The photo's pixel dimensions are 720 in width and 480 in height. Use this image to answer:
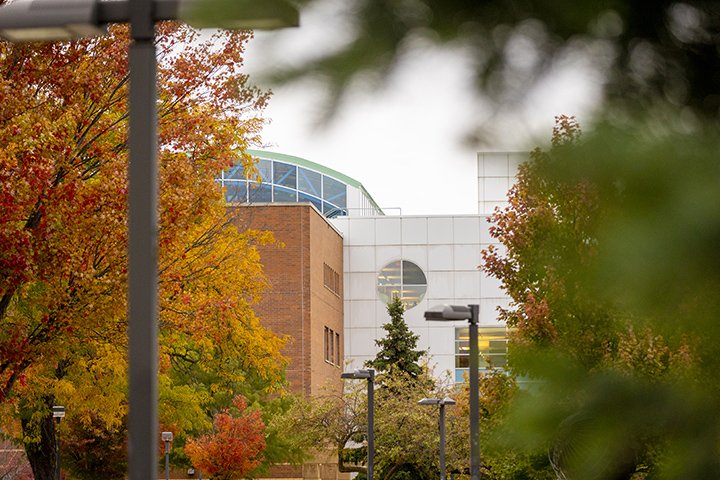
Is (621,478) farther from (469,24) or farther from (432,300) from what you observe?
(432,300)

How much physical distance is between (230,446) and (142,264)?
4155 cm

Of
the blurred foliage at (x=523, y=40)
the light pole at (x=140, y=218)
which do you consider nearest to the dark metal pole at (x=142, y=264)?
the light pole at (x=140, y=218)

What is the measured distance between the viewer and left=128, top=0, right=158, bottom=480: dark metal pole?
307 inches

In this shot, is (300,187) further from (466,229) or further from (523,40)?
(523,40)

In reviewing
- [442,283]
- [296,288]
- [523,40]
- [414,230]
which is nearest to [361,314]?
[442,283]

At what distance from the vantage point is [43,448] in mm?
32406

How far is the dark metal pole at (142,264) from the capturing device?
7801mm

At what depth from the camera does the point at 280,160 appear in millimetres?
82062

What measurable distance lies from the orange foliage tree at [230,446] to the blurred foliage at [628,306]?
47009 millimetres

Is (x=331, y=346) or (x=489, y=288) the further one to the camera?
(x=489, y=288)

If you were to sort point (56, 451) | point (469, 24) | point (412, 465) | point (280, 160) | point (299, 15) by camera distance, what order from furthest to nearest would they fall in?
point (280, 160), point (412, 465), point (56, 451), point (469, 24), point (299, 15)

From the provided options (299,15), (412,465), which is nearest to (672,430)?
(299,15)

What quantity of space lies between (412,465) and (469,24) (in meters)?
50.4

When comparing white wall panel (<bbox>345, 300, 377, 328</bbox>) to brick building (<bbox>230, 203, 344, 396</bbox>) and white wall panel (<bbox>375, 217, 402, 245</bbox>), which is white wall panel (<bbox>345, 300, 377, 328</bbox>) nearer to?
white wall panel (<bbox>375, 217, 402, 245</bbox>)
